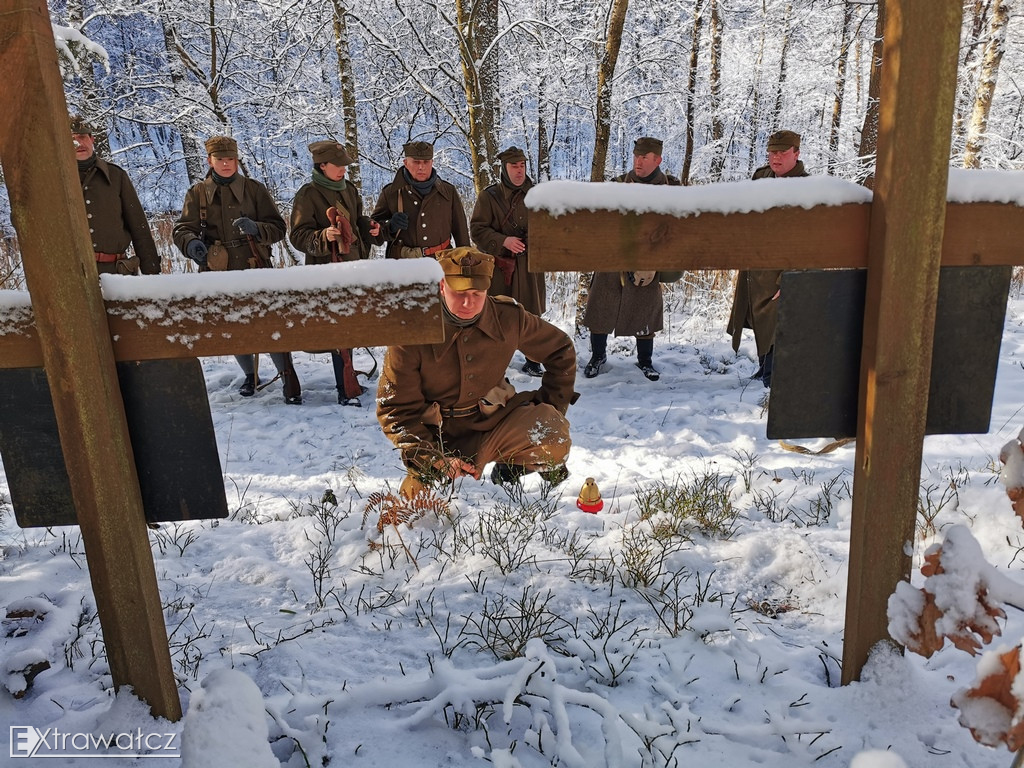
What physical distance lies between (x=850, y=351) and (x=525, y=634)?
4.04ft

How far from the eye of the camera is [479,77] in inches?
249

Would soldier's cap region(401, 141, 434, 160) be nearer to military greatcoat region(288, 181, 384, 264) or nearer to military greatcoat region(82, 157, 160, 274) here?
military greatcoat region(288, 181, 384, 264)

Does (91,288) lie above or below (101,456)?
above

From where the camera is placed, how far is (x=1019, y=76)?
596 inches

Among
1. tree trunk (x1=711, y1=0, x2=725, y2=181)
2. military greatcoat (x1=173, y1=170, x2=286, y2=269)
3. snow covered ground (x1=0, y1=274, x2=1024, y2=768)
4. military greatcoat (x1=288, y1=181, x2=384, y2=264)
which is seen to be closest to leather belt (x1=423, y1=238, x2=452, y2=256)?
military greatcoat (x1=288, y1=181, x2=384, y2=264)

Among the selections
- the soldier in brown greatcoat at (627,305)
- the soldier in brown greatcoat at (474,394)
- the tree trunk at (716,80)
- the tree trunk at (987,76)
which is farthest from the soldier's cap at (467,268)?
the tree trunk at (716,80)

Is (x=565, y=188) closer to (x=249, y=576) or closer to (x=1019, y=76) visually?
(x=249, y=576)

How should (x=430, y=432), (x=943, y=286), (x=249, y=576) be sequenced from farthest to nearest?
(x=430, y=432)
(x=249, y=576)
(x=943, y=286)

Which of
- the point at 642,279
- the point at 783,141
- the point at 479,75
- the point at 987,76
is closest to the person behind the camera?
the point at 783,141

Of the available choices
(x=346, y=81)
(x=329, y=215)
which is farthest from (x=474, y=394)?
(x=346, y=81)

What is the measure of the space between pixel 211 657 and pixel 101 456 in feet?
2.70

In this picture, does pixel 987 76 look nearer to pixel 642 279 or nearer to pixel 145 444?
pixel 642 279

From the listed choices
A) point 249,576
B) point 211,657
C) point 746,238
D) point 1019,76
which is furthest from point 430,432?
point 1019,76

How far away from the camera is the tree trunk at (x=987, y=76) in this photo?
701 centimetres
